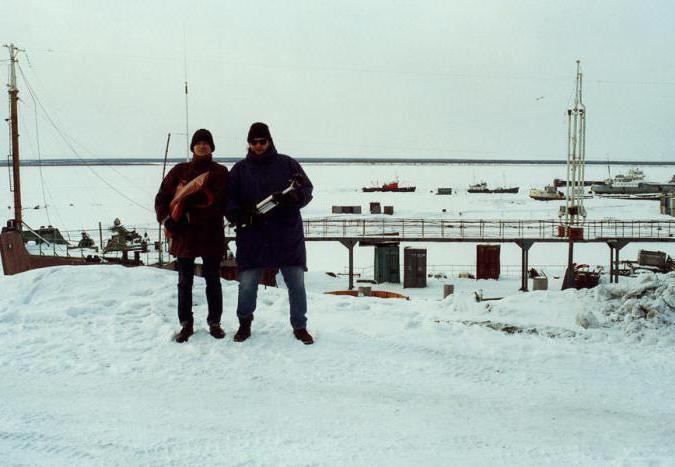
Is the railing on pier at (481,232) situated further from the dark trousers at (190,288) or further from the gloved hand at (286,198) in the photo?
the gloved hand at (286,198)

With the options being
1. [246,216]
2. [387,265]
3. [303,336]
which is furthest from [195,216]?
[387,265]

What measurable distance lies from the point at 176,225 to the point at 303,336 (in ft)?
4.23

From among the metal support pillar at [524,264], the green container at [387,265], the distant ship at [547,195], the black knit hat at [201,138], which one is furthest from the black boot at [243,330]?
the distant ship at [547,195]

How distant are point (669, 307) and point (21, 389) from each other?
4859mm

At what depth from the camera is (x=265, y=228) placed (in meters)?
4.48

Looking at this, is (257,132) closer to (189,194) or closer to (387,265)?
(189,194)

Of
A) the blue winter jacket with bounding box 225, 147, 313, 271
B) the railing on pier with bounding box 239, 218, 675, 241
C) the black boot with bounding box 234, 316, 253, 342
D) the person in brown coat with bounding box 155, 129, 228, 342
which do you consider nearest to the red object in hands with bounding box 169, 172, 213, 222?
the person in brown coat with bounding box 155, 129, 228, 342

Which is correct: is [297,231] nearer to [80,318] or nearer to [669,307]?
[80,318]

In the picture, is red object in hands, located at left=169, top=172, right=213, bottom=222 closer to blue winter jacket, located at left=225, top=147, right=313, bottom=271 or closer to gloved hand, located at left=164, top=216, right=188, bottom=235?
gloved hand, located at left=164, top=216, right=188, bottom=235

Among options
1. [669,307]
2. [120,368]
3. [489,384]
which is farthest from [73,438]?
[669,307]

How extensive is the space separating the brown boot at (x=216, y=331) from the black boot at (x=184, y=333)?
0.49 ft

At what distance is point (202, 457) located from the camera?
2.74m

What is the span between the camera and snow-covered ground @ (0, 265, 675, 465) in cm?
286

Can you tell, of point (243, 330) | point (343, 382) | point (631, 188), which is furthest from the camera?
point (631, 188)
